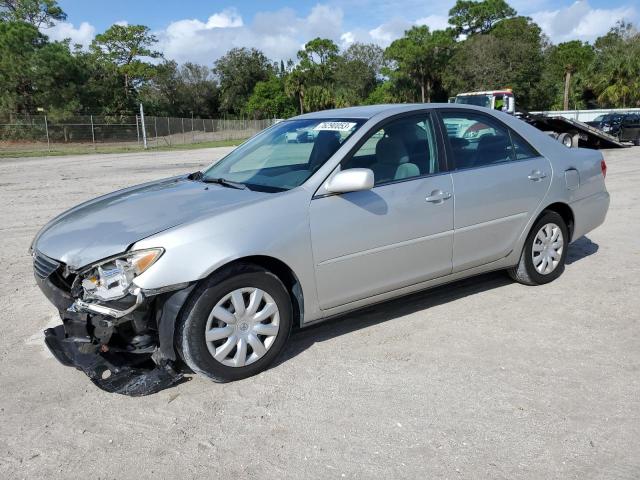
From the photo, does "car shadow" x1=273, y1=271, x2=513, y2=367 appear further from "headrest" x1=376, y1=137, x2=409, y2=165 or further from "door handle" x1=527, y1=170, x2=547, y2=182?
"headrest" x1=376, y1=137, x2=409, y2=165

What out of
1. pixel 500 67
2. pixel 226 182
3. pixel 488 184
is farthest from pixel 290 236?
pixel 500 67

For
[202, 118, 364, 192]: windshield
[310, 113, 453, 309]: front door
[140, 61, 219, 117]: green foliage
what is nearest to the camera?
[310, 113, 453, 309]: front door

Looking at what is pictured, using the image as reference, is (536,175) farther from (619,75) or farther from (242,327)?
(619,75)

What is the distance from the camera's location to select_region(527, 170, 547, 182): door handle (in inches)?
193

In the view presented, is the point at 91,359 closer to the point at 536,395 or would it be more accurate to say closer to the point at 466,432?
the point at 466,432

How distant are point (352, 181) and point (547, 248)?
243cm

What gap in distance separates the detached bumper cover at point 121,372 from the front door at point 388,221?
111 cm

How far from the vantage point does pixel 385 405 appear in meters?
3.28

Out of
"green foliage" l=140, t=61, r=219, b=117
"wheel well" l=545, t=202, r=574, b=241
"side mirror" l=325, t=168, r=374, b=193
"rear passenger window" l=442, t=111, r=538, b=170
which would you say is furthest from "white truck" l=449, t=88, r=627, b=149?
"green foliage" l=140, t=61, r=219, b=117

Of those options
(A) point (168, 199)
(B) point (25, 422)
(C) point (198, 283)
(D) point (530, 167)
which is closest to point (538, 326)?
(D) point (530, 167)

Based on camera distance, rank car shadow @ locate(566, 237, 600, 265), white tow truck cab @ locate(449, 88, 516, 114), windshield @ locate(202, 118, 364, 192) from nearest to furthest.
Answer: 1. windshield @ locate(202, 118, 364, 192)
2. car shadow @ locate(566, 237, 600, 265)
3. white tow truck cab @ locate(449, 88, 516, 114)

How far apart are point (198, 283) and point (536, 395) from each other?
6.79 ft

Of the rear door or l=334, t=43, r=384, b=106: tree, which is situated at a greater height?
l=334, t=43, r=384, b=106: tree

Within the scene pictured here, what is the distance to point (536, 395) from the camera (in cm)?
336
